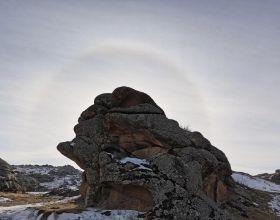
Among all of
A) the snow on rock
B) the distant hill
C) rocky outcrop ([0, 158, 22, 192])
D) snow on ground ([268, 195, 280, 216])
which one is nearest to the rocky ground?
snow on ground ([268, 195, 280, 216])

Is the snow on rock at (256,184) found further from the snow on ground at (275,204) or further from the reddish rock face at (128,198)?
the reddish rock face at (128,198)

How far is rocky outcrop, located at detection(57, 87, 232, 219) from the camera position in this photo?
28000 millimetres

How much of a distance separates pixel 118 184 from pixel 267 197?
76.5 feet

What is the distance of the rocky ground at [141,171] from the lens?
27.5 metres

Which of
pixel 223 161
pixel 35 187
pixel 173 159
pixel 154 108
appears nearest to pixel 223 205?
pixel 223 161

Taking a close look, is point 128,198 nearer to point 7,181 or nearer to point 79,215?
point 79,215

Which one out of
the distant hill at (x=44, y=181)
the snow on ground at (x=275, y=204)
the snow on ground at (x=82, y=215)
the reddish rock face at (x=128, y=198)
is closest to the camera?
the snow on ground at (x=82, y=215)

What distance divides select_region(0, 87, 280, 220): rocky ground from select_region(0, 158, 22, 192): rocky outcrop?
2797cm

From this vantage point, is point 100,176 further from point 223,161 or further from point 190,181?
point 223,161

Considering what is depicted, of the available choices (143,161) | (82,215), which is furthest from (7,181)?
(82,215)

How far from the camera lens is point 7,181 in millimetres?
60188

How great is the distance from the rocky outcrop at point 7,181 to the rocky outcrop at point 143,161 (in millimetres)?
29103

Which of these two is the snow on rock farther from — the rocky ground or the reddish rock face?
the reddish rock face

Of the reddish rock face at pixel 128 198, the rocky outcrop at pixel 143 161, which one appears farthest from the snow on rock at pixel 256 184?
the reddish rock face at pixel 128 198
